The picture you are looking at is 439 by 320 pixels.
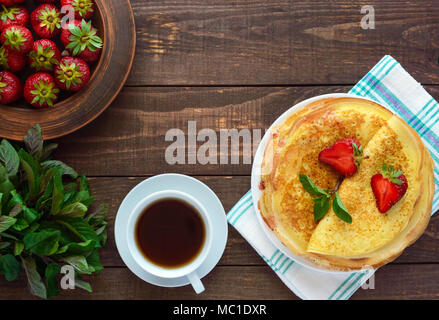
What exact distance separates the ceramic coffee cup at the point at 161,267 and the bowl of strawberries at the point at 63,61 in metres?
0.29

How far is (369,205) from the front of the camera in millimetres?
1089

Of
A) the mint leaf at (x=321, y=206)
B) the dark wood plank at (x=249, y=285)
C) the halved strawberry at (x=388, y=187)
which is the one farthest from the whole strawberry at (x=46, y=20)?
the halved strawberry at (x=388, y=187)

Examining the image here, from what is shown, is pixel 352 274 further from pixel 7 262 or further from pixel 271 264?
pixel 7 262

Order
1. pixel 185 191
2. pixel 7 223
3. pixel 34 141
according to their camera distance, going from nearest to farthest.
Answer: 1. pixel 7 223
2. pixel 34 141
3. pixel 185 191

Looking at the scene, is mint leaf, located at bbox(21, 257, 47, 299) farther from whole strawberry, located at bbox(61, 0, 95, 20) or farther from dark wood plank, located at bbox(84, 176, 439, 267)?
whole strawberry, located at bbox(61, 0, 95, 20)

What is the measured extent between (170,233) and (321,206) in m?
0.44

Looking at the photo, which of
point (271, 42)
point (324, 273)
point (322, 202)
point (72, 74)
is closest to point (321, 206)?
point (322, 202)

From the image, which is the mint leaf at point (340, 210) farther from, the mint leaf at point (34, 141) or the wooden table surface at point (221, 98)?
the mint leaf at point (34, 141)

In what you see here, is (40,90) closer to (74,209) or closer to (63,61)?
(63,61)

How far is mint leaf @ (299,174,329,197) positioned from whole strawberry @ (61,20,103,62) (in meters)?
0.65

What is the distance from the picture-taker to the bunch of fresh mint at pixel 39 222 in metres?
1.03

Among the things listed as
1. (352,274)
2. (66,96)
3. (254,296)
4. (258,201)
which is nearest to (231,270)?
(254,296)

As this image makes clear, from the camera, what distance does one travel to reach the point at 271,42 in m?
1.25

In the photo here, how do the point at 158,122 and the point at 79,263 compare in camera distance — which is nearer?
the point at 79,263
